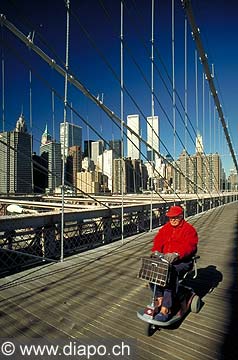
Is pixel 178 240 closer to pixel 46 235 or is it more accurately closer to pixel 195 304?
pixel 195 304

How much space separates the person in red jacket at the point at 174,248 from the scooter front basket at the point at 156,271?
126mm

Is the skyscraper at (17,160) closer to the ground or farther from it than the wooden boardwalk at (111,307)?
farther from it

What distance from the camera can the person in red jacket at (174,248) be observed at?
8.63 feet

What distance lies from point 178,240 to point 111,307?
1182 mm

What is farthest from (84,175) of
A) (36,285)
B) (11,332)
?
(11,332)

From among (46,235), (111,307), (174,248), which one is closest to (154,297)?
(174,248)

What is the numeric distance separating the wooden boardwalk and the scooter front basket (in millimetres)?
561

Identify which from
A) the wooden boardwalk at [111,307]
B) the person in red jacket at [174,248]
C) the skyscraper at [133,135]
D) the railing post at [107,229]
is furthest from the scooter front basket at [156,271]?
the skyscraper at [133,135]

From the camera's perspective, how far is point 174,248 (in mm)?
2838

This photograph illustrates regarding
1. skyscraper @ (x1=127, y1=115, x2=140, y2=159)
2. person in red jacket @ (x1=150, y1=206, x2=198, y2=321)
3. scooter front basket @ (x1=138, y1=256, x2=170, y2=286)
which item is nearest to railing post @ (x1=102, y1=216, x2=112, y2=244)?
skyscraper @ (x1=127, y1=115, x2=140, y2=159)

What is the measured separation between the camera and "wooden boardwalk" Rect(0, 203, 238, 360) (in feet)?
8.08

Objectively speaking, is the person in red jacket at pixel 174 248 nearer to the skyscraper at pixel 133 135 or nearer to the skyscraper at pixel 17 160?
the skyscraper at pixel 133 135

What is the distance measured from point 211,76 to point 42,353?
2322cm

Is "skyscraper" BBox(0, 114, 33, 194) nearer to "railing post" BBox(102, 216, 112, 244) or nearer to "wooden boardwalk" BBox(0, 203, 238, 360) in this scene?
"railing post" BBox(102, 216, 112, 244)
